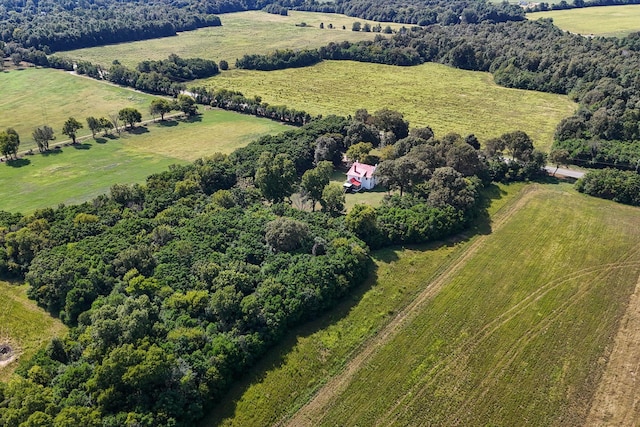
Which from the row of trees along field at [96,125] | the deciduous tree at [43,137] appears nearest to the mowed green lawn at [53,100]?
the deciduous tree at [43,137]

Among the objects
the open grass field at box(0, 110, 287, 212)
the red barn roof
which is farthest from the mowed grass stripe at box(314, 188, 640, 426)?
the open grass field at box(0, 110, 287, 212)

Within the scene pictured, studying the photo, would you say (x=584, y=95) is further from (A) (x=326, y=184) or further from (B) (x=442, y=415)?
(B) (x=442, y=415)

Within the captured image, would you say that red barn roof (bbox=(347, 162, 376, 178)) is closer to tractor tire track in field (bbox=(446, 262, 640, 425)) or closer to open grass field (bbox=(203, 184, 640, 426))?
open grass field (bbox=(203, 184, 640, 426))

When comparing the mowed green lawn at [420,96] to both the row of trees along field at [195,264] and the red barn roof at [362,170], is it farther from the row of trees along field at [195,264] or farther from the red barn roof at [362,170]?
the red barn roof at [362,170]

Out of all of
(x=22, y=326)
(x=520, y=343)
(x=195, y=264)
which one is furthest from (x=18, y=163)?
(x=520, y=343)

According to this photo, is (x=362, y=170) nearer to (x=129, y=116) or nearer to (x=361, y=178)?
(x=361, y=178)

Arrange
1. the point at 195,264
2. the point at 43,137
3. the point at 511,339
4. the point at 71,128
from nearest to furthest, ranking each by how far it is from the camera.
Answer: the point at 511,339 → the point at 195,264 → the point at 43,137 → the point at 71,128
